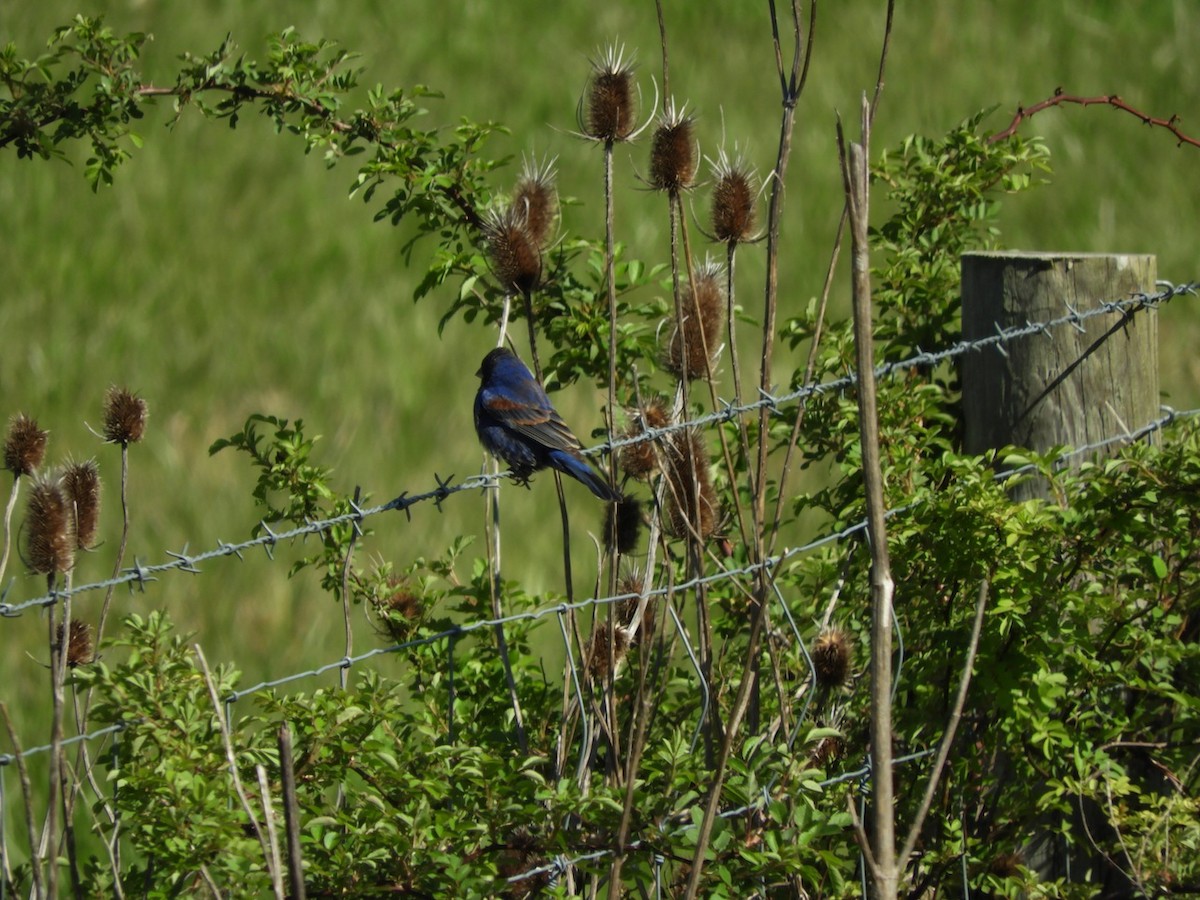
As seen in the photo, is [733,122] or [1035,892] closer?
[1035,892]

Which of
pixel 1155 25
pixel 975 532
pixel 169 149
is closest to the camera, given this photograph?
pixel 975 532

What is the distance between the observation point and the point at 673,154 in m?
2.66

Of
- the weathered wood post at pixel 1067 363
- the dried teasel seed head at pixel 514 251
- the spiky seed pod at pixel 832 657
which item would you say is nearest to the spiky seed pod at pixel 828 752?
the spiky seed pod at pixel 832 657

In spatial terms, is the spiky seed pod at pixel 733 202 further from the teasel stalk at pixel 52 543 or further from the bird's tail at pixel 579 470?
the teasel stalk at pixel 52 543

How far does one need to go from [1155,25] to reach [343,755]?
10.5 meters

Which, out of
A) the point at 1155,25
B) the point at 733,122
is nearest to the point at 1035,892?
the point at 733,122

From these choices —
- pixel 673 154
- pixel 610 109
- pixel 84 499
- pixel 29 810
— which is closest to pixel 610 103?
pixel 610 109

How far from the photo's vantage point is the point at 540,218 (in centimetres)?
286

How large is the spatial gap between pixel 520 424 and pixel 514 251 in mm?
1516

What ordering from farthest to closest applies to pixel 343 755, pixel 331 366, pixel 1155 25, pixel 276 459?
pixel 1155 25 → pixel 331 366 → pixel 276 459 → pixel 343 755

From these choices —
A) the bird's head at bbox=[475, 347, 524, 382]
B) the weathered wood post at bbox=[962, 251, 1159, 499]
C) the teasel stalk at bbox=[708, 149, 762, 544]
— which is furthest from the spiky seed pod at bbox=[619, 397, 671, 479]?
the bird's head at bbox=[475, 347, 524, 382]

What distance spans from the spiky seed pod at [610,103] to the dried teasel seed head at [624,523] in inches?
27.2

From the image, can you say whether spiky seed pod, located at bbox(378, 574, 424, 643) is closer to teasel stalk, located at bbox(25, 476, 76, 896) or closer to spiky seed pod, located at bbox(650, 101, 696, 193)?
teasel stalk, located at bbox(25, 476, 76, 896)

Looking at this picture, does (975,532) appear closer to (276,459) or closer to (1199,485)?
(1199,485)
